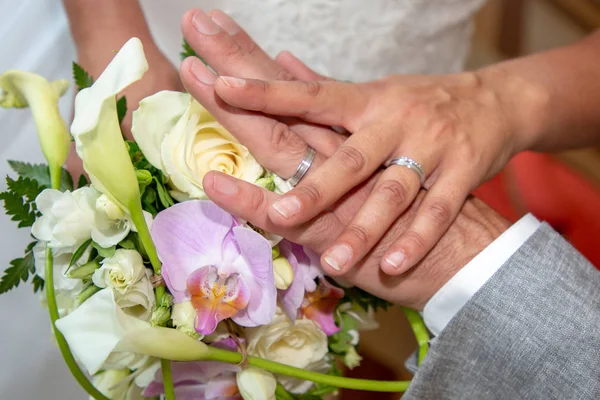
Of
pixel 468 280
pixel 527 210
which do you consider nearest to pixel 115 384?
pixel 468 280

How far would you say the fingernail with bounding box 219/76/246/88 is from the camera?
2.11 ft

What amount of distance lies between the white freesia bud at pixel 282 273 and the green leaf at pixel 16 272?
0.24m

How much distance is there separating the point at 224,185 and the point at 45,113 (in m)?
0.18

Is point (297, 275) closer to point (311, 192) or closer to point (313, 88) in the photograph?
point (311, 192)

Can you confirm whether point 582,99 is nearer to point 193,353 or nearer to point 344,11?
point 344,11

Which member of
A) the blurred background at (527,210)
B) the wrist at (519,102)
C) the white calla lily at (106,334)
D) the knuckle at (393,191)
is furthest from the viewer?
the blurred background at (527,210)

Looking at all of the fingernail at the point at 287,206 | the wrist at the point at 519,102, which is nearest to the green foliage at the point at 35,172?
the fingernail at the point at 287,206

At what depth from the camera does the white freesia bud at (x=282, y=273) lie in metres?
0.60

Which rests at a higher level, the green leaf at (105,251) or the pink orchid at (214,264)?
the green leaf at (105,251)

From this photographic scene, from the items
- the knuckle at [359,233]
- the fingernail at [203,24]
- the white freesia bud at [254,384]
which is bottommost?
the white freesia bud at [254,384]

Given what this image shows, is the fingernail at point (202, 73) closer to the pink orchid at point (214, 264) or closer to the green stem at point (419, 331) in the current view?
the pink orchid at point (214, 264)

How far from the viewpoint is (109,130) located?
1.69ft

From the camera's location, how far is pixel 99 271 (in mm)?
536

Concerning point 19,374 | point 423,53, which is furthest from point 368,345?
point 19,374
